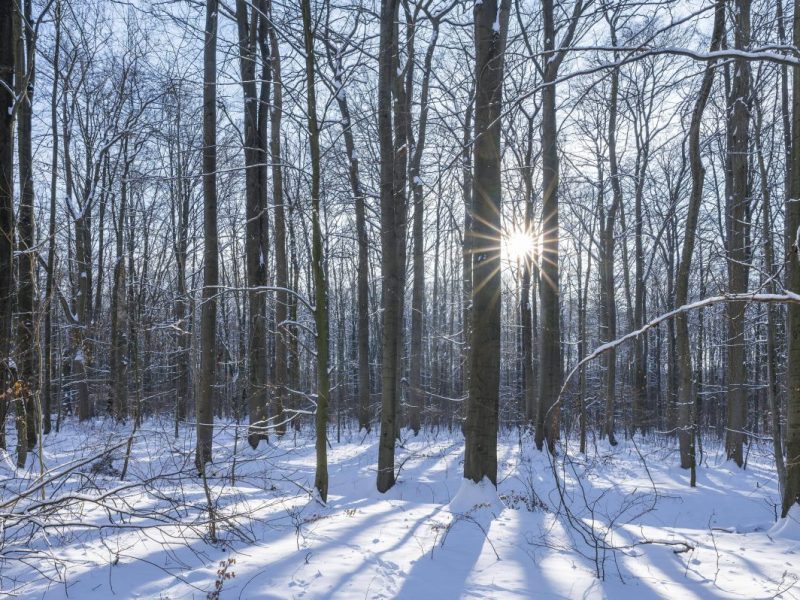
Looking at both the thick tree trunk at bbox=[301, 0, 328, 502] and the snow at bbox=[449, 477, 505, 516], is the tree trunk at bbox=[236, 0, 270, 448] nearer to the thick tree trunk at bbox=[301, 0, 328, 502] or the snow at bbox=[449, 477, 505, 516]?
the thick tree trunk at bbox=[301, 0, 328, 502]

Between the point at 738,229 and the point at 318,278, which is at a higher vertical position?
the point at 738,229

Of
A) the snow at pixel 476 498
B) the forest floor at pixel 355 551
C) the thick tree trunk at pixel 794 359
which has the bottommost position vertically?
the snow at pixel 476 498

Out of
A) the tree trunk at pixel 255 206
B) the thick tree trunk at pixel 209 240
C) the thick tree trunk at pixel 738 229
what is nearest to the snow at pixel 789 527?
the thick tree trunk at pixel 738 229

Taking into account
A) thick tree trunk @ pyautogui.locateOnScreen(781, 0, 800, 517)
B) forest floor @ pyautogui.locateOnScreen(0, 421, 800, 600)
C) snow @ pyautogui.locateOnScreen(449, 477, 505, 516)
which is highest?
thick tree trunk @ pyautogui.locateOnScreen(781, 0, 800, 517)

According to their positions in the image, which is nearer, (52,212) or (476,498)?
(476,498)

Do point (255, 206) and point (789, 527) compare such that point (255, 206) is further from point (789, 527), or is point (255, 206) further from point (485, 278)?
point (789, 527)

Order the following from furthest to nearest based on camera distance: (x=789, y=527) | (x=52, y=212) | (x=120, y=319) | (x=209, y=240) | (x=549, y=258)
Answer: (x=120, y=319) < (x=52, y=212) < (x=549, y=258) < (x=209, y=240) < (x=789, y=527)

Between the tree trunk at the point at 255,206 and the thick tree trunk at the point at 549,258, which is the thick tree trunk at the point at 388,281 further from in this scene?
the thick tree trunk at the point at 549,258

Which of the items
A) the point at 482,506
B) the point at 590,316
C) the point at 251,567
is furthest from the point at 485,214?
the point at 590,316

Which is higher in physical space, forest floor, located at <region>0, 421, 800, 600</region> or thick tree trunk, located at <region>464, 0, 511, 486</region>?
thick tree trunk, located at <region>464, 0, 511, 486</region>

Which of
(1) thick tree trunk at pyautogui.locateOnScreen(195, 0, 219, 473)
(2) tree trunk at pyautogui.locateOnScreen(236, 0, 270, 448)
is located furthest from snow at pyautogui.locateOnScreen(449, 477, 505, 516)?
(2) tree trunk at pyautogui.locateOnScreen(236, 0, 270, 448)

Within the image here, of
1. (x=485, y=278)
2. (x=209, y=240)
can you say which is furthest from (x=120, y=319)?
(x=485, y=278)

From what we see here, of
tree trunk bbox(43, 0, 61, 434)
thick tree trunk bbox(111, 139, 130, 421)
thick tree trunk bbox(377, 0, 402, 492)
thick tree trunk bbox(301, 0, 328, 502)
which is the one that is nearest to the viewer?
thick tree trunk bbox(301, 0, 328, 502)

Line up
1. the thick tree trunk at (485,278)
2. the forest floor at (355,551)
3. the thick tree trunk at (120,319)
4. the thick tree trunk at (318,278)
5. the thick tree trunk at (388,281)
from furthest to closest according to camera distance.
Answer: the thick tree trunk at (120,319) → the thick tree trunk at (388,281) → the thick tree trunk at (485,278) → the thick tree trunk at (318,278) → the forest floor at (355,551)
